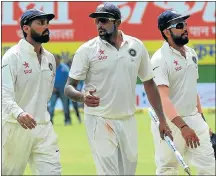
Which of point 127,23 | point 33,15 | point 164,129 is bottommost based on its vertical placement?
point 127,23

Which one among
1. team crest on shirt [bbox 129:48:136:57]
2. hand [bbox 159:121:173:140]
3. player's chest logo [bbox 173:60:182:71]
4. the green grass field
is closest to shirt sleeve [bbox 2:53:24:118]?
team crest on shirt [bbox 129:48:136:57]

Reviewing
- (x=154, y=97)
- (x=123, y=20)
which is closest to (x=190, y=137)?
(x=154, y=97)

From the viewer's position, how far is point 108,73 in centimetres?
862

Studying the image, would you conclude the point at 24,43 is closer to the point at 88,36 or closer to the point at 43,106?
the point at 43,106

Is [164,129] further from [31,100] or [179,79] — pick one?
[31,100]

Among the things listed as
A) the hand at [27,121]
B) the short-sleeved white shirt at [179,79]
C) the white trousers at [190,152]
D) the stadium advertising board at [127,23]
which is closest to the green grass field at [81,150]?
the stadium advertising board at [127,23]

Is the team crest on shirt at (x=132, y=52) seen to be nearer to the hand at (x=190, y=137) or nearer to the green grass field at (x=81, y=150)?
the hand at (x=190, y=137)

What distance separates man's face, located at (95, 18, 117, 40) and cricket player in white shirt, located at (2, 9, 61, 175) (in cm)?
65

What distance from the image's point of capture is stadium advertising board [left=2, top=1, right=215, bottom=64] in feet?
81.5

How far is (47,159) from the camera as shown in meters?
8.91

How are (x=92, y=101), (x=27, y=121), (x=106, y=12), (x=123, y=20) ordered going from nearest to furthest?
(x=92, y=101), (x=27, y=121), (x=106, y=12), (x=123, y=20)

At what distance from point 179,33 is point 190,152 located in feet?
4.49

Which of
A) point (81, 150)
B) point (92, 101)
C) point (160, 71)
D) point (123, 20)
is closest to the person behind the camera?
point (92, 101)

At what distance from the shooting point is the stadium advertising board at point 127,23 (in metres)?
24.8
